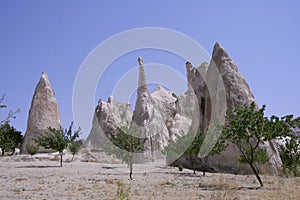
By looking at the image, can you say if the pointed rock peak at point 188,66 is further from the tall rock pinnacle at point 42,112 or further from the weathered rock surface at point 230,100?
the tall rock pinnacle at point 42,112

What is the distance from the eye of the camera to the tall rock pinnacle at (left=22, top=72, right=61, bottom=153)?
42.9 m

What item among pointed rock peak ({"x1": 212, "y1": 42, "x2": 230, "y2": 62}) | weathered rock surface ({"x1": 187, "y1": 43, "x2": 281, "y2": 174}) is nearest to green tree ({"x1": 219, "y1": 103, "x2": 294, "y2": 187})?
weathered rock surface ({"x1": 187, "y1": 43, "x2": 281, "y2": 174})

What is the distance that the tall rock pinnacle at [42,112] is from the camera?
4288 cm

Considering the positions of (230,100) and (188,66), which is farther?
(188,66)

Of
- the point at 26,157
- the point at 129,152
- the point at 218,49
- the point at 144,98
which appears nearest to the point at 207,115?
the point at 218,49

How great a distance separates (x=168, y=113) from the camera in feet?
188

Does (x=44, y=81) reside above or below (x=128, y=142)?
above

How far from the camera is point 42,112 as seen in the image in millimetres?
43938

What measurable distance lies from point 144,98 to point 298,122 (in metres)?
32.4

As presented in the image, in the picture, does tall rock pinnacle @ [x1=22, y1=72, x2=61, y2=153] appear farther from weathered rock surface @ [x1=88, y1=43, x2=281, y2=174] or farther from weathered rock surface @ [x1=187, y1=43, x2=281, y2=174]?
weathered rock surface @ [x1=187, y1=43, x2=281, y2=174]

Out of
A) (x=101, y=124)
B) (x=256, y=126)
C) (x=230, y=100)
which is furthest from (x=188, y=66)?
(x=256, y=126)

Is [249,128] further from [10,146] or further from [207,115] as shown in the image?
[10,146]

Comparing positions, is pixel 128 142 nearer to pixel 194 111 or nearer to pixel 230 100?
pixel 230 100

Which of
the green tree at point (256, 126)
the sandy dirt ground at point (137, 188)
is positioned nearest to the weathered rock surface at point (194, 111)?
the sandy dirt ground at point (137, 188)
